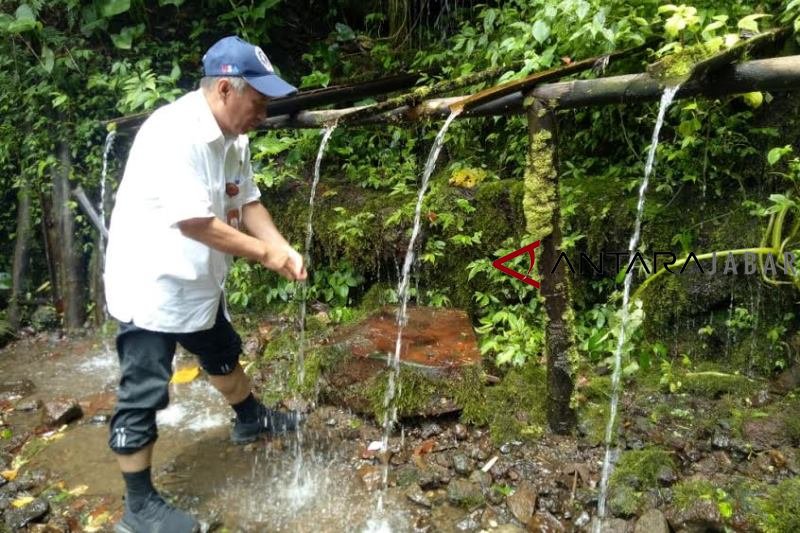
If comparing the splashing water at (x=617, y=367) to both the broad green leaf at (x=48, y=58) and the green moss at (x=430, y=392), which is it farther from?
the broad green leaf at (x=48, y=58)

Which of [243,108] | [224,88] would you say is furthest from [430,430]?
[224,88]

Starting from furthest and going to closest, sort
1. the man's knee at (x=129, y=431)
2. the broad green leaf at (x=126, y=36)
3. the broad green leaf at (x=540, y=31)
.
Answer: the broad green leaf at (x=126, y=36) < the broad green leaf at (x=540, y=31) < the man's knee at (x=129, y=431)

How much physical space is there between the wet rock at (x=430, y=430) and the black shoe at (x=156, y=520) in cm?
151

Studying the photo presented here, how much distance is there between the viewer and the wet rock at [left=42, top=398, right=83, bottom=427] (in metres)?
4.32

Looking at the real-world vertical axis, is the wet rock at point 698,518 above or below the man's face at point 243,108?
below

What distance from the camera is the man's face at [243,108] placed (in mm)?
2749

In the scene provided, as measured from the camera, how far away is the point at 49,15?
276 inches

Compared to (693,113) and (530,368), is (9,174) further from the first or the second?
(693,113)

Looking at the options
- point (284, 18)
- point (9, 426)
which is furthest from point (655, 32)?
point (9, 426)

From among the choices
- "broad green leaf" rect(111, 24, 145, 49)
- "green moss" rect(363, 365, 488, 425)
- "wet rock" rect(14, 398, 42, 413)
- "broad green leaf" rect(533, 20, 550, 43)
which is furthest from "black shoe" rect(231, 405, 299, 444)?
"broad green leaf" rect(111, 24, 145, 49)

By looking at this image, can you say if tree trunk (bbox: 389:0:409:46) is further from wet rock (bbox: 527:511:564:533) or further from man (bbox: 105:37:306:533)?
wet rock (bbox: 527:511:564:533)

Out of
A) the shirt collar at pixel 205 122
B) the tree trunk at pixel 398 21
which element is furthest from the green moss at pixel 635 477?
the tree trunk at pixel 398 21

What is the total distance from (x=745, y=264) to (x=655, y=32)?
1.83m

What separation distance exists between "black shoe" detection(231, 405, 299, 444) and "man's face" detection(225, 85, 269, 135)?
2054mm
